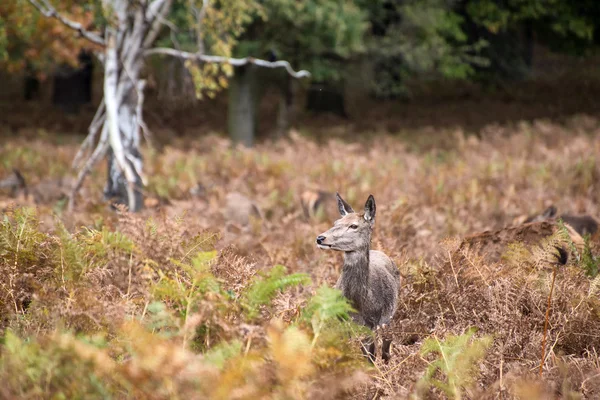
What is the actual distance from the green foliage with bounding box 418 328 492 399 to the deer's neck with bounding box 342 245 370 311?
1.74 ft

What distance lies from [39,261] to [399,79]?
22133mm

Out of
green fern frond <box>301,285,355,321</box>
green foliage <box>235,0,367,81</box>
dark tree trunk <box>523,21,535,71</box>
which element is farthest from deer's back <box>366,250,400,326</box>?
dark tree trunk <box>523,21,535,71</box>

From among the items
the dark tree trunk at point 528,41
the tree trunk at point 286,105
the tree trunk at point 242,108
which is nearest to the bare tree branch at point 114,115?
the tree trunk at point 242,108

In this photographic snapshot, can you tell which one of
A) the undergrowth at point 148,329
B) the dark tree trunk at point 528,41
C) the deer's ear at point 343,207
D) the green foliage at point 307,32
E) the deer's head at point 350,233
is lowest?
the undergrowth at point 148,329

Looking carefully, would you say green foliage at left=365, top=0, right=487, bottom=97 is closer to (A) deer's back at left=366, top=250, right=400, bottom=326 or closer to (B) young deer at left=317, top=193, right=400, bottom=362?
(A) deer's back at left=366, top=250, right=400, bottom=326

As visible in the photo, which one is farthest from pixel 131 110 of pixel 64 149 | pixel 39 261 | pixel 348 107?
pixel 348 107

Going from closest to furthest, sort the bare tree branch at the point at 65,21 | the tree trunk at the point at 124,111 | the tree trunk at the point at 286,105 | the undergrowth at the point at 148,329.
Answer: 1. the undergrowth at the point at 148,329
2. the bare tree branch at the point at 65,21
3. the tree trunk at the point at 124,111
4. the tree trunk at the point at 286,105

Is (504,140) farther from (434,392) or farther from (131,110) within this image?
(434,392)

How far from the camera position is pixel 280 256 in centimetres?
656

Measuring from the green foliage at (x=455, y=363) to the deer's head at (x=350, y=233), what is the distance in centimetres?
76

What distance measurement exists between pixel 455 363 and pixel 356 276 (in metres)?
0.94

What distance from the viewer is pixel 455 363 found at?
380cm

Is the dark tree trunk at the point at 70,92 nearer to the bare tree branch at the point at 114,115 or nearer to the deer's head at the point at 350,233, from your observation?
the bare tree branch at the point at 114,115

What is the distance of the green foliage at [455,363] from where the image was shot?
3646 millimetres
